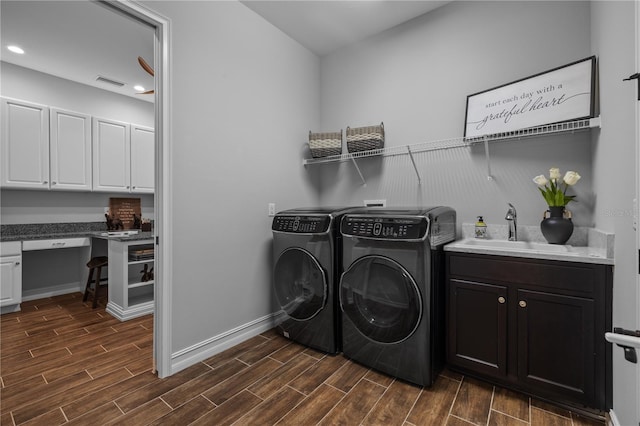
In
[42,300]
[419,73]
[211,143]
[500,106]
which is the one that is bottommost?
[42,300]

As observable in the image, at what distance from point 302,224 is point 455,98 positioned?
5.21 ft

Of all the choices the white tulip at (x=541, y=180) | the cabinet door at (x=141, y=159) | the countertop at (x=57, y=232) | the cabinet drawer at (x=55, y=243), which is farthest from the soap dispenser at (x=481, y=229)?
the cabinet drawer at (x=55, y=243)

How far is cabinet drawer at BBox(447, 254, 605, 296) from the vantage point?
4.56ft

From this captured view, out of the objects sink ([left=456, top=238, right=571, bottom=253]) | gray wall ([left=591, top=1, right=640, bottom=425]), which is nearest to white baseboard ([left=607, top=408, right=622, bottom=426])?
gray wall ([left=591, top=1, right=640, bottom=425])

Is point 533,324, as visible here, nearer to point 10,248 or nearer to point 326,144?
point 326,144

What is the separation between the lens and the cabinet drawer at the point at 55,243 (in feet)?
10.5

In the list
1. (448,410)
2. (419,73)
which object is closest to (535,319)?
(448,410)

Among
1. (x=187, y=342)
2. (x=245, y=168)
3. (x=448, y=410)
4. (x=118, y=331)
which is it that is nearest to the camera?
(x=448, y=410)

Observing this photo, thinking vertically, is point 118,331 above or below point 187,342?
below

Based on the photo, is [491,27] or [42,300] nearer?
[491,27]

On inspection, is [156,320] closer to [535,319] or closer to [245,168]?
[245,168]

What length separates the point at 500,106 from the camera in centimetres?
204

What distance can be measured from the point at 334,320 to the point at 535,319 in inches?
46.7

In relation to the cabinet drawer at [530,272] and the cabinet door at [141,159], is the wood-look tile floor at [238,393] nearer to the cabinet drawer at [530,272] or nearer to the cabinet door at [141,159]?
the cabinet drawer at [530,272]
